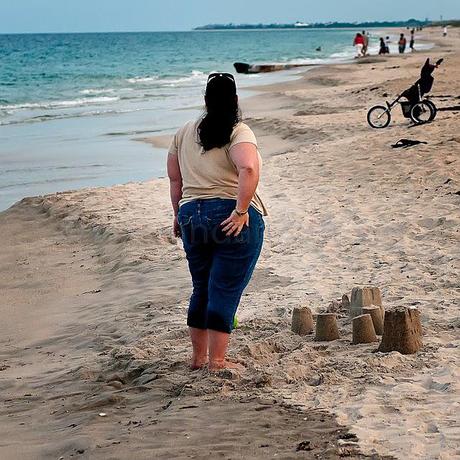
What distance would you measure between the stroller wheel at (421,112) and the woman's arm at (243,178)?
1133cm

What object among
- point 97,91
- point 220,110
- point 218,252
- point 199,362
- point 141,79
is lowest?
point 199,362

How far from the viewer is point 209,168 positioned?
16.0 feet

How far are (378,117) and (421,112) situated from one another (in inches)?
39.7

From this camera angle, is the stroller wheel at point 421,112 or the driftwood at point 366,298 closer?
the driftwood at point 366,298

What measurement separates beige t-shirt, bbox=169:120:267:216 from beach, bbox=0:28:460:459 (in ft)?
3.33

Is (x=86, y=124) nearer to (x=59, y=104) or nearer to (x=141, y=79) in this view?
(x=59, y=104)

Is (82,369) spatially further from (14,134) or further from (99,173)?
(14,134)

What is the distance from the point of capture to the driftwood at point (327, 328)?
219 inches

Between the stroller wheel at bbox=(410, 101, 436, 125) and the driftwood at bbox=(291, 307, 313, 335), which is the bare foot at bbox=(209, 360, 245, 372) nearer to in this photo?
the driftwood at bbox=(291, 307, 313, 335)

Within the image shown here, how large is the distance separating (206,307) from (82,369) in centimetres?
101

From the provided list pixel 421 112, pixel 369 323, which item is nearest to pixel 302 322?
pixel 369 323

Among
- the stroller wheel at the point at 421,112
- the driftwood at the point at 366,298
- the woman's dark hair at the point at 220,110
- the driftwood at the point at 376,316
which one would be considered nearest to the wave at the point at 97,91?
the stroller wheel at the point at 421,112

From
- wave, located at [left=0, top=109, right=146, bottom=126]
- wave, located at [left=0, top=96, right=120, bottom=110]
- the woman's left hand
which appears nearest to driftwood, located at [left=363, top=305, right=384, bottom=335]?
the woman's left hand

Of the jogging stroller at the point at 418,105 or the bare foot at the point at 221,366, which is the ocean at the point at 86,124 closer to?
the bare foot at the point at 221,366
